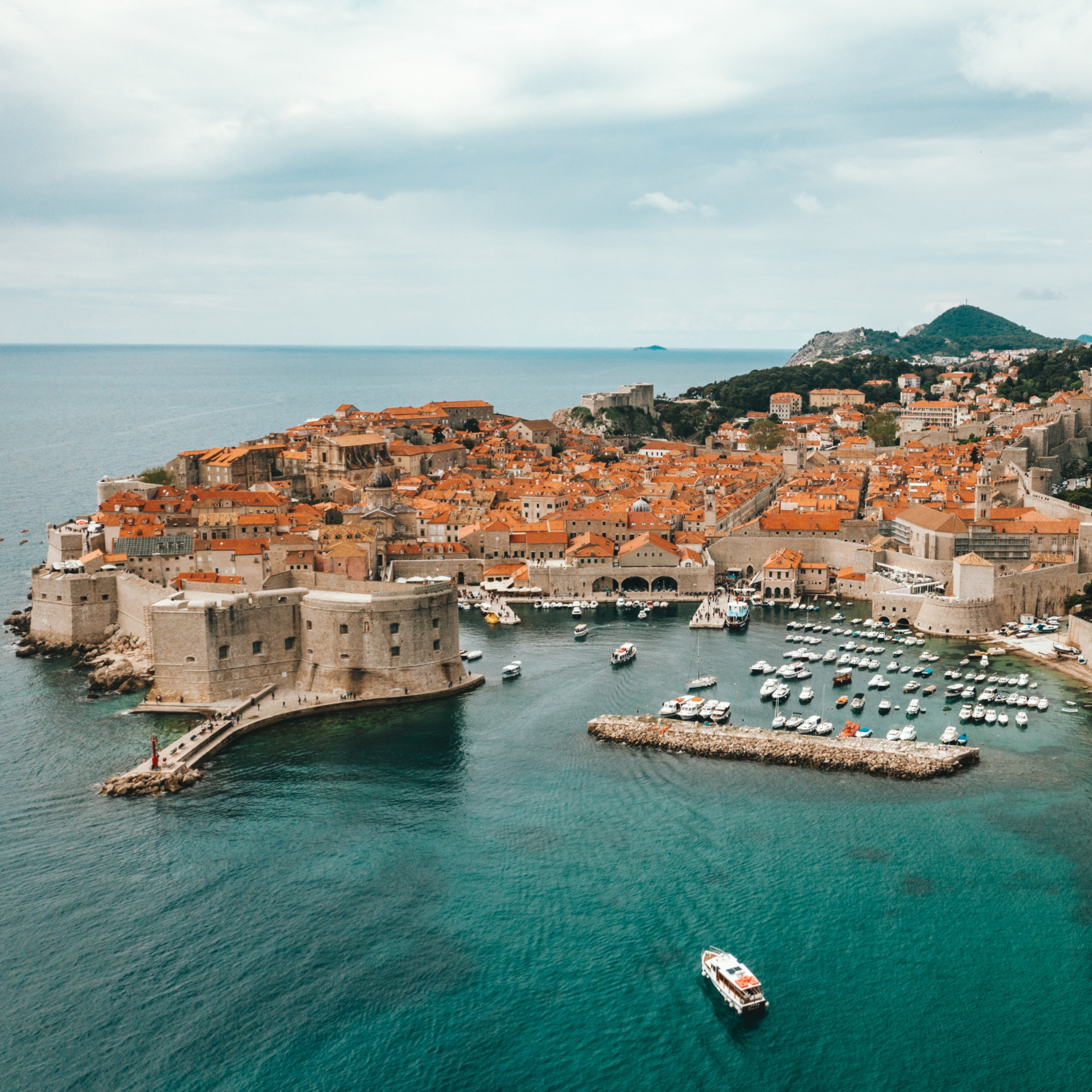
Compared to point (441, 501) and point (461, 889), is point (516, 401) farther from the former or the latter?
point (461, 889)

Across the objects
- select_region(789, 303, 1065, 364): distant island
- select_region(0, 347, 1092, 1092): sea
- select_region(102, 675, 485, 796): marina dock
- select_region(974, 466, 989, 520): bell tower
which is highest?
select_region(789, 303, 1065, 364): distant island

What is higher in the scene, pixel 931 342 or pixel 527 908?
pixel 931 342

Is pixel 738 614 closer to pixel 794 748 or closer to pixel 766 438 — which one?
pixel 794 748

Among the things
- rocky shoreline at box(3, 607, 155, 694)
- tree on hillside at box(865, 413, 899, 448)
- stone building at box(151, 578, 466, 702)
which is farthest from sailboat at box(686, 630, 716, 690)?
tree on hillside at box(865, 413, 899, 448)

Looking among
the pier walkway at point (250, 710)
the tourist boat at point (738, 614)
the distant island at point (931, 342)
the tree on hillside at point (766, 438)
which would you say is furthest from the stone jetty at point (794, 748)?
the distant island at point (931, 342)

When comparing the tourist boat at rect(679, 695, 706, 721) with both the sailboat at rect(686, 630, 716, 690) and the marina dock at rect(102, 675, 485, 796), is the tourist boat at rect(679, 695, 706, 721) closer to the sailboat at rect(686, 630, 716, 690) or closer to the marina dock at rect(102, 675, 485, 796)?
the sailboat at rect(686, 630, 716, 690)

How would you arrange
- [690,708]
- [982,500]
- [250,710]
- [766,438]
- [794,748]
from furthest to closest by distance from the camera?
1. [766,438]
2. [982,500]
3. [690,708]
4. [250,710]
5. [794,748]

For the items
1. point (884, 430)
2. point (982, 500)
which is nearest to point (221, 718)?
point (982, 500)
